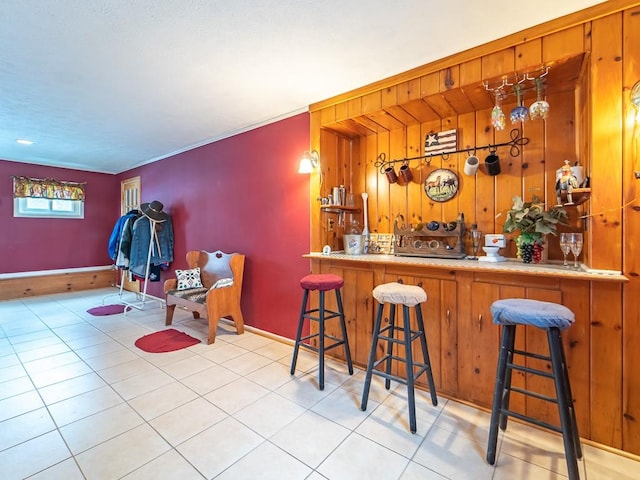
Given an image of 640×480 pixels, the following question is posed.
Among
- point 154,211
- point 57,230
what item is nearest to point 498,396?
point 154,211

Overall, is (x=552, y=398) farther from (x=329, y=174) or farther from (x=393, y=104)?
(x=329, y=174)

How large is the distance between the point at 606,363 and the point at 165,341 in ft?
11.6

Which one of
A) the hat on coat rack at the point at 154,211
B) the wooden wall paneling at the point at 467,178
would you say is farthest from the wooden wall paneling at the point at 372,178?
the hat on coat rack at the point at 154,211

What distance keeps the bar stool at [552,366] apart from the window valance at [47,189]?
6797 mm

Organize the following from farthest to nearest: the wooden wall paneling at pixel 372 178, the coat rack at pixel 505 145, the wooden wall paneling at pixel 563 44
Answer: the wooden wall paneling at pixel 372 178 → the coat rack at pixel 505 145 → the wooden wall paneling at pixel 563 44

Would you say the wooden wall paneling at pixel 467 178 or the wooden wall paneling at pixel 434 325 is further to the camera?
the wooden wall paneling at pixel 467 178

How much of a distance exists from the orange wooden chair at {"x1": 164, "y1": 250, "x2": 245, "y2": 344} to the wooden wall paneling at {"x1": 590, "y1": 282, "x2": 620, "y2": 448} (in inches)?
117

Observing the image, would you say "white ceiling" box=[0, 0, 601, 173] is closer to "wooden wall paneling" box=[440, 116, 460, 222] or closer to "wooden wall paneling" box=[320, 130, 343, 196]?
"wooden wall paneling" box=[320, 130, 343, 196]

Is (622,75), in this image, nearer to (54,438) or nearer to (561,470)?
(561,470)

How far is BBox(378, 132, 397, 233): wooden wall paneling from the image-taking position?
2854 mm

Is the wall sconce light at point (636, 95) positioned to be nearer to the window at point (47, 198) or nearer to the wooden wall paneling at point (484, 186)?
the wooden wall paneling at point (484, 186)

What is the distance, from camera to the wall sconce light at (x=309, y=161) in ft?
9.13

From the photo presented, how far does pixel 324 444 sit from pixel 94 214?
6.30 meters

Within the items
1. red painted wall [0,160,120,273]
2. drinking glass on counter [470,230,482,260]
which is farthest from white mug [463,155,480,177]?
red painted wall [0,160,120,273]
